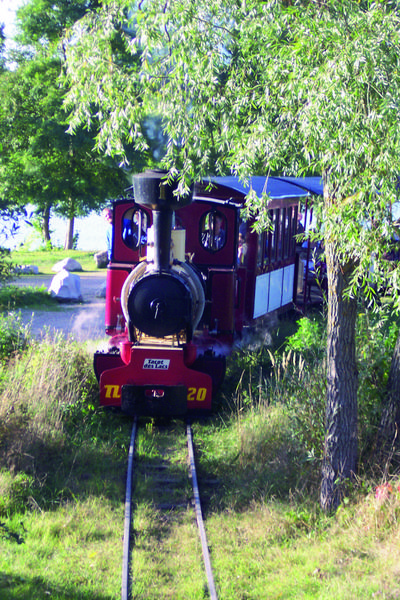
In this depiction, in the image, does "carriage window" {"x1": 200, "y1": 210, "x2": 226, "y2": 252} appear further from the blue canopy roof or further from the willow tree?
the willow tree

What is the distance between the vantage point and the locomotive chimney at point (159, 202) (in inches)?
287

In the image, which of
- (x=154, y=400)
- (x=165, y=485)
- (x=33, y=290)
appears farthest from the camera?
(x=33, y=290)

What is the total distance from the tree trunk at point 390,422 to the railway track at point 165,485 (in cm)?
170

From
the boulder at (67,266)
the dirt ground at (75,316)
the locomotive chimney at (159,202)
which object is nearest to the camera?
the locomotive chimney at (159,202)

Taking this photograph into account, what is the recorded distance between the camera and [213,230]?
933 centimetres

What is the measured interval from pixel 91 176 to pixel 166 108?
18.2 m

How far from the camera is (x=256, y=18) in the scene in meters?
5.36

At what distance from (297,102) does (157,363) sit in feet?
12.0

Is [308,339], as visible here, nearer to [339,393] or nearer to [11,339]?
[339,393]

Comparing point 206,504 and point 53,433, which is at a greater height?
point 53,433

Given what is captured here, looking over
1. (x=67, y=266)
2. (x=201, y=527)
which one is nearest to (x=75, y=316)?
(x=67, y=266)

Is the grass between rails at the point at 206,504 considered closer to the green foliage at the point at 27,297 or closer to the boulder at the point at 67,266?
the green foliage at the point at 27,297

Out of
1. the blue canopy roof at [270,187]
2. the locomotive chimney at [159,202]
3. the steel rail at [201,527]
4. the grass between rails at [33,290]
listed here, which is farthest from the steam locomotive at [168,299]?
the grass between rails at [33,290]

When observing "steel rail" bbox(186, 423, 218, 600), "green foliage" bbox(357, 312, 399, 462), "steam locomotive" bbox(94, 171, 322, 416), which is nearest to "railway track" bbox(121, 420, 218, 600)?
"steel rail" bbox(186, 423, 218, 600)
